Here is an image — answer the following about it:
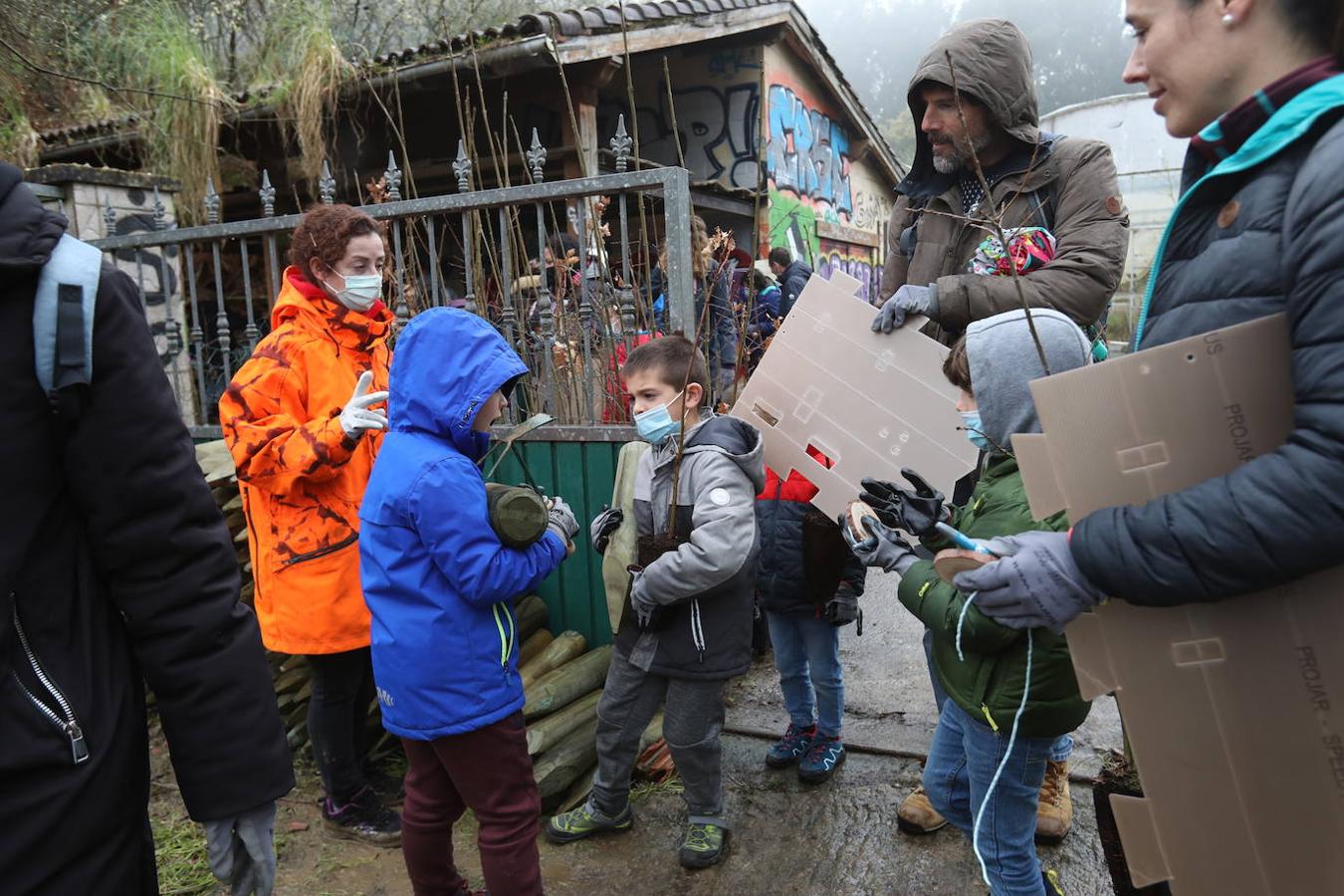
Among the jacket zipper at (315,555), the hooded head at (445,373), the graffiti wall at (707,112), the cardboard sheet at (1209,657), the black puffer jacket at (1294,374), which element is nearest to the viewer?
the black puffer jacket at (1294,374)

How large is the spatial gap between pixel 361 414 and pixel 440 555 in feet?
2.55

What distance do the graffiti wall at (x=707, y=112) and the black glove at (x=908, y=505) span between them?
29.8 ft

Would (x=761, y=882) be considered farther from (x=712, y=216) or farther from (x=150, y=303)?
(x=712, y=216)

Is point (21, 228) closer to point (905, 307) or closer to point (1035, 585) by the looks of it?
point (1035, 585)

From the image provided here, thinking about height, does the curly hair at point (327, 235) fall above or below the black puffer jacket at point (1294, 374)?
above

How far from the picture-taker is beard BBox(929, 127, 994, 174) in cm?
264

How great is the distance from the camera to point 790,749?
3.27 meters

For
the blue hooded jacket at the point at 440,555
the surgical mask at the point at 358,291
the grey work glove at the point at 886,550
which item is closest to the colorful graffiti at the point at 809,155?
the surgical mask at the point at 358,291

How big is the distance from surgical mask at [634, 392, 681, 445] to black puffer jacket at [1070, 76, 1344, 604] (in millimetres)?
1613

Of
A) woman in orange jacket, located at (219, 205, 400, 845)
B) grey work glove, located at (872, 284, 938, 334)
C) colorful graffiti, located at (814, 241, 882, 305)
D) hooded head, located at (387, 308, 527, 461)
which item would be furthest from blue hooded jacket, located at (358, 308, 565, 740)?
colorful graffiti, located at (814, 241, 882, 305)

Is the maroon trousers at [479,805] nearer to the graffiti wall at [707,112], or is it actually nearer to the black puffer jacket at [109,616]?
the black puffer jacket at [109,616]

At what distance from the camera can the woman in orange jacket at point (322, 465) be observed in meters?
2.78

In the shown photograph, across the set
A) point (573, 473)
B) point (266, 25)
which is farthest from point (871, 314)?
point (266, 25)

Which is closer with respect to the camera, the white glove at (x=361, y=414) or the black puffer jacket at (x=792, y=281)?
the white glove at (x=361, y=414)
